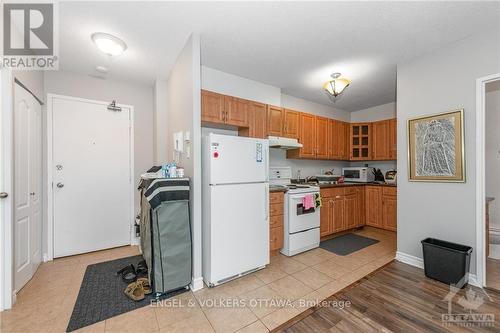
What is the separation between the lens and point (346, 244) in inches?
138

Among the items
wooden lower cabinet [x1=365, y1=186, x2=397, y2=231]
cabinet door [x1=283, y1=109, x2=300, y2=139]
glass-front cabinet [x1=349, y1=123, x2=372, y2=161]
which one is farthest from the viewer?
glass-front cabinet [x1=349, y1=123, x2=372, y2=161]

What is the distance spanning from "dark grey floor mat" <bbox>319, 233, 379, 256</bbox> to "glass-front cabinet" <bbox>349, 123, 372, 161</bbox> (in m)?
1.83

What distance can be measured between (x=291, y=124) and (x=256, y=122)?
0.83 meters

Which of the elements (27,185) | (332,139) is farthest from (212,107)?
(332,139)

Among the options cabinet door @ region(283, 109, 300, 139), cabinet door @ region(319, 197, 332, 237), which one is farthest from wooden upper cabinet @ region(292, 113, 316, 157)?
cabinet door @ region(319, 197, 332, 237)

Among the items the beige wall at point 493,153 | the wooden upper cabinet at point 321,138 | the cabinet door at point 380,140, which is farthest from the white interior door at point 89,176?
the beige wall at point 493,153

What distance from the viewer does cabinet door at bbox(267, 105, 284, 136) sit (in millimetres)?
3604

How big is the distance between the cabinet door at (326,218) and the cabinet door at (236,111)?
1.93m

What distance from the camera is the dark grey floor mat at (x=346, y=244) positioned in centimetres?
324

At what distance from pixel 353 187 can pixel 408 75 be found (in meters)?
2.11

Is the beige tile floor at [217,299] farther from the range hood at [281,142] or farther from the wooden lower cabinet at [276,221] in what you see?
the range hood at [281,142]

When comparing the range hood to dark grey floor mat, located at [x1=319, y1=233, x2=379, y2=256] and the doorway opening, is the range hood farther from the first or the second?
the doorway opening

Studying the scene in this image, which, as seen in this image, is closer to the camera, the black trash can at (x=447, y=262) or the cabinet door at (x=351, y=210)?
the black trash can at (x=447, y=262)

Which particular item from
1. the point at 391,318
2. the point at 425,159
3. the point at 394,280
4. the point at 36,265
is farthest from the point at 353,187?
the point at 36,265
